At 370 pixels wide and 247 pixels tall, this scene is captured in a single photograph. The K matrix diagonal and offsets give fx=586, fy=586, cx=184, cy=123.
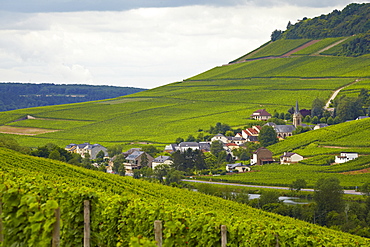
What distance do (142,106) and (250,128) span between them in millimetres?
45053

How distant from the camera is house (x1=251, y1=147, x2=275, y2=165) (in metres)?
97.3

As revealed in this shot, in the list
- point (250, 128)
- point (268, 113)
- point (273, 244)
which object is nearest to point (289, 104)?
point (268, 113)

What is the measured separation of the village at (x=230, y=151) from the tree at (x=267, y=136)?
335 cm

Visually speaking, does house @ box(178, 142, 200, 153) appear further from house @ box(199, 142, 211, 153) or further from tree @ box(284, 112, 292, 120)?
tree @ box(284, 112, 292, 120)

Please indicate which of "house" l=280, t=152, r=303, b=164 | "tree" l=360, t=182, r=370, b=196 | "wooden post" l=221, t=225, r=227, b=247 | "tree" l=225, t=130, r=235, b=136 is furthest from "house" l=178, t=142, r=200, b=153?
"wooden post" l=221, t=225, r=227, b=247

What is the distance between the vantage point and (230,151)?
111625mm

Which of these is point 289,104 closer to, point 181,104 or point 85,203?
point 181,104

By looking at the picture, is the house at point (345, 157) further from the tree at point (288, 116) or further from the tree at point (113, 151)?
the tree at point (288, 116)

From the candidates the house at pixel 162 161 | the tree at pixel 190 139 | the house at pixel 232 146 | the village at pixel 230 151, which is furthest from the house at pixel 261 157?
the tree at pixel 190 139

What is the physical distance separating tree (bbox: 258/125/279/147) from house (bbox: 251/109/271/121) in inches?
688

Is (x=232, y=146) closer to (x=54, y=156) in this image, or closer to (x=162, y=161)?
(x=162, y=161)

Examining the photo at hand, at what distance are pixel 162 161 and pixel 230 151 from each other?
18.3 m

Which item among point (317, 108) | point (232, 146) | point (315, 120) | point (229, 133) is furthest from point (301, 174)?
point (317, 108)

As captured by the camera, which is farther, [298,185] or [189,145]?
[189,145]
